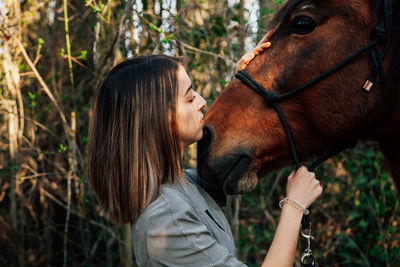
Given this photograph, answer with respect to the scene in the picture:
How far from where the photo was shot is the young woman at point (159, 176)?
1247 mm

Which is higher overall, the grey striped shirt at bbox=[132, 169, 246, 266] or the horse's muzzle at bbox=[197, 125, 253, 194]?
the horse's muzzle at bbox=[197, 125, 253, 194]

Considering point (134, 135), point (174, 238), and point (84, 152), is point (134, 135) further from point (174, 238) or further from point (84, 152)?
point (84, 152)

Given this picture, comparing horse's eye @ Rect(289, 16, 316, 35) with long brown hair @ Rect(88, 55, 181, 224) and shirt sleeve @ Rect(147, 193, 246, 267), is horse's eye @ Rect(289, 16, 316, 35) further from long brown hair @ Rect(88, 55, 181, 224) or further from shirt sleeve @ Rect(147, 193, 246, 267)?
shirt sleeve @ Rect(147, 193, 246, 267)

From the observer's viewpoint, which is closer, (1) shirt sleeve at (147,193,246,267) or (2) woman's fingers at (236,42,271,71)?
(1) shirt sleeve at (147,193,246,267)

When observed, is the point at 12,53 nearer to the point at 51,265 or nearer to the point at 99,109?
the point at 99,109

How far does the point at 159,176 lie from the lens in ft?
4.59

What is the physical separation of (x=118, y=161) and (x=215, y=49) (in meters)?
2.31

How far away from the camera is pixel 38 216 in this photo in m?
4.26

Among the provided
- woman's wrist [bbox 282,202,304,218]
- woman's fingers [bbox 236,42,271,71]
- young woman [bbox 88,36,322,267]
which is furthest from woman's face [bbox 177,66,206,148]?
woman's wrist [bbox 282,202,304,218]

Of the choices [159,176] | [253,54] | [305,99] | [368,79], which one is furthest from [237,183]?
[368,79]

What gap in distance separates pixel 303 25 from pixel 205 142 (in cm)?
66

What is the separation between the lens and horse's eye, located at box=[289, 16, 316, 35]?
1584mm

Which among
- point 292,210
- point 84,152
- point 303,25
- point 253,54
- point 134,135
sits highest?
point 303,25

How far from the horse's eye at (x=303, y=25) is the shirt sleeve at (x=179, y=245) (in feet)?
3.08
